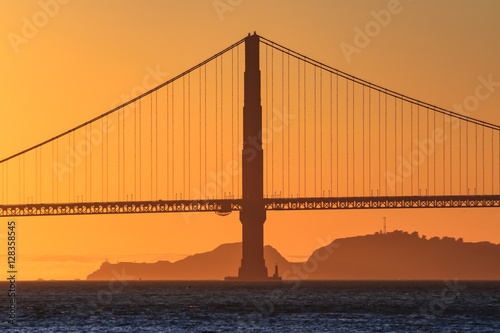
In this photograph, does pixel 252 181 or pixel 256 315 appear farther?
pixel 252 181

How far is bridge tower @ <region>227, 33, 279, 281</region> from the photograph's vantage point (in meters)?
135

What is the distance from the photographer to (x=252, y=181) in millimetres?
135625

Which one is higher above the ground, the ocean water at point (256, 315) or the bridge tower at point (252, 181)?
the bridge tower at point (252, 181)


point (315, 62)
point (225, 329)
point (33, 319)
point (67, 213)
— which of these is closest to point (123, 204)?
point (67, 213)

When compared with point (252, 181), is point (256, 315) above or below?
below

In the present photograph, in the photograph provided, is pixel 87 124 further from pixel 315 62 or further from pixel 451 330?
pixel 451 330

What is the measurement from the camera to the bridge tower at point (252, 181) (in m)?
135

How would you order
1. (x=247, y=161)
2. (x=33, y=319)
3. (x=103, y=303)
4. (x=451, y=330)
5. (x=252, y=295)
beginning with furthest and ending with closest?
(x=247, y=161)
(x=252, y=295)
(x=103, y=303)
(x=33, y=319)
(x=451, y=330)

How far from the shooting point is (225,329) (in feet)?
223

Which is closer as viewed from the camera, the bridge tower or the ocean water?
the ocean water

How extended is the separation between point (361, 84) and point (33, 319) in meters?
Result: 66.0

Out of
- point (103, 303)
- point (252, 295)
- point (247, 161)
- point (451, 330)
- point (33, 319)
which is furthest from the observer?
point (247, 161)

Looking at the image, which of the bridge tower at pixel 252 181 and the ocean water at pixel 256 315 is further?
the bridge tower at pixel 252 181

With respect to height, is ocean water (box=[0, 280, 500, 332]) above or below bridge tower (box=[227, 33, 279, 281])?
below
